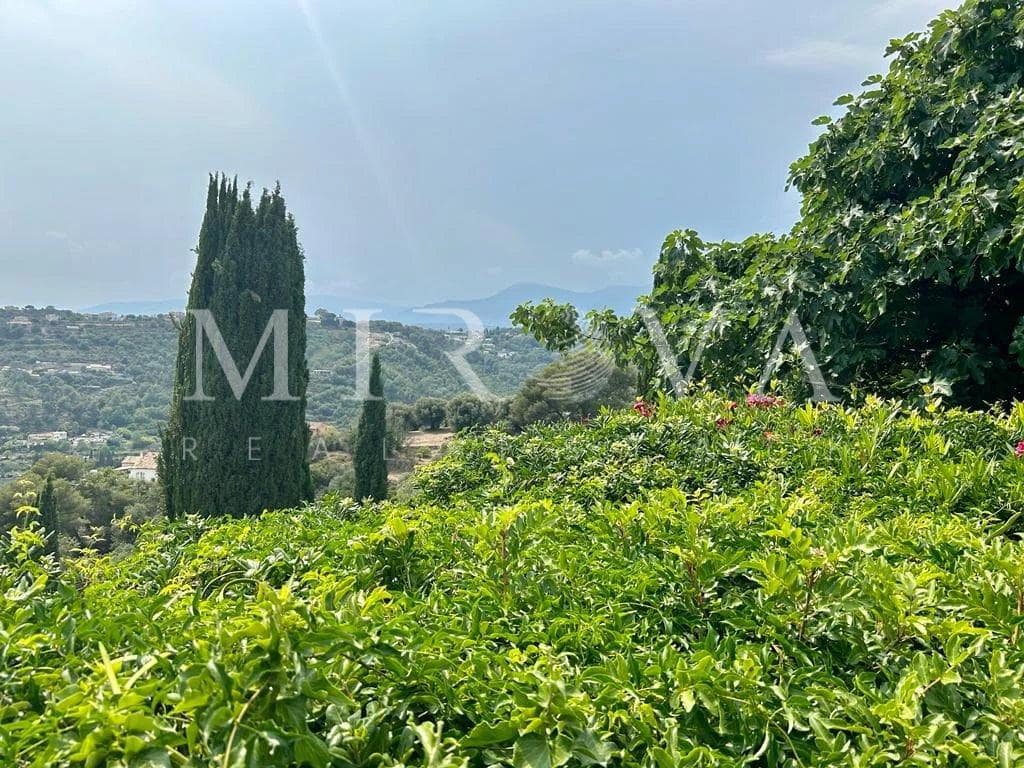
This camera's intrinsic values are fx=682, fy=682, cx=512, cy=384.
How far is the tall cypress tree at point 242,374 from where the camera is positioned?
1222 centimetres

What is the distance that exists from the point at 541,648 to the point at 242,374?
1295 centimetres

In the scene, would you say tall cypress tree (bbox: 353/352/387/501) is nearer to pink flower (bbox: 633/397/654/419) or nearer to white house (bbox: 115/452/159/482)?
white house (bbox: 115/452/159/482)

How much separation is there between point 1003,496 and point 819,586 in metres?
1.22

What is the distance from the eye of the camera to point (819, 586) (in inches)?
38.6

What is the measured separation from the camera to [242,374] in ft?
41.8

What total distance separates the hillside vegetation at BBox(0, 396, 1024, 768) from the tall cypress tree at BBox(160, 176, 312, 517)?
11.4m

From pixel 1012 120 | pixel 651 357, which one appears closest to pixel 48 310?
pixel 651 357

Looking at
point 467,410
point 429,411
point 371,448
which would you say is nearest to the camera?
point 371,448

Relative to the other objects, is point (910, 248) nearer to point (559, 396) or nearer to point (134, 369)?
point (559, 396)

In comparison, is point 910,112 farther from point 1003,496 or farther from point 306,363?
point 306,363

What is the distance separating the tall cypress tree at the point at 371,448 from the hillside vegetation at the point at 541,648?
557 inches

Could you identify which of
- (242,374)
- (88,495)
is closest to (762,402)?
(242,374)

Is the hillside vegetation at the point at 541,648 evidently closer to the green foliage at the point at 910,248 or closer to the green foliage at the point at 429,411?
the green foliage at the point at 910,248

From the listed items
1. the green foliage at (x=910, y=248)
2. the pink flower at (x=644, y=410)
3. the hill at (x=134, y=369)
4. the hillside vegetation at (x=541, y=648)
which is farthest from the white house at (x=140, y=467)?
the hillside vegetation at (x=541, y=648)
